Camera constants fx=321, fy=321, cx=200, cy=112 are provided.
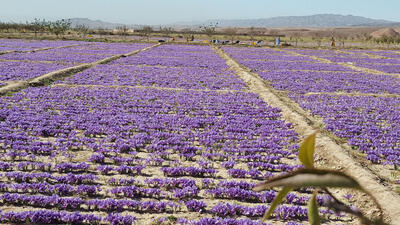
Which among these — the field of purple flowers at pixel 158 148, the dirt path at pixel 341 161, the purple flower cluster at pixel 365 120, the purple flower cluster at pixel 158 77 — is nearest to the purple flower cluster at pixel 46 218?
the field of purple flowers at pixel 158 148

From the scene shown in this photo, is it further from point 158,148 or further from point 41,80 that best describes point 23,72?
point 158,148

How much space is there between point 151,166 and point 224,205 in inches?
112

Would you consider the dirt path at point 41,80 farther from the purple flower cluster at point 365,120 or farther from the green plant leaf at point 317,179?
the green plant leaf at point 317,179

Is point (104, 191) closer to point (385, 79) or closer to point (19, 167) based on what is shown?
point (19, 167)

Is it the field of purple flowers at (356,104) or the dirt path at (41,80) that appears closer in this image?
the field of purple flowers at (356,104)

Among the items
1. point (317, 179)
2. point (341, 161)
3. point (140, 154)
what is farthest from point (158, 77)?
point (317, 179)

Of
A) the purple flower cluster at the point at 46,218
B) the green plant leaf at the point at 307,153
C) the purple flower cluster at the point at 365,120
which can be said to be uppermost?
the green plant leaf at the point at 307,153

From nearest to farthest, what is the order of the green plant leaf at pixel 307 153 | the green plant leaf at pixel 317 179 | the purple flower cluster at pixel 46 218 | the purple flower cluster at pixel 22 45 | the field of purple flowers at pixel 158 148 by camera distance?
the green plant leaf at pixel 317 179, the green plant leaf at pixel 307 153, the purple flower cluster at pixel 46 218, the field of purple flowers at pixel 158 148, the purple flower cluster at pixel 22 45

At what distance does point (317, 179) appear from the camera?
63 cm

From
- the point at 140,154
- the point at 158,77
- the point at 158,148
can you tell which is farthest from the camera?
the point at 158,77

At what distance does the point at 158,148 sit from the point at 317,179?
929 centimetres

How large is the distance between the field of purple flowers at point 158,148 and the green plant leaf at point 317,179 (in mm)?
5524

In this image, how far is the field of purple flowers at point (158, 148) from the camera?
6375 millimetres

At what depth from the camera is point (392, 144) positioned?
11094 mm
